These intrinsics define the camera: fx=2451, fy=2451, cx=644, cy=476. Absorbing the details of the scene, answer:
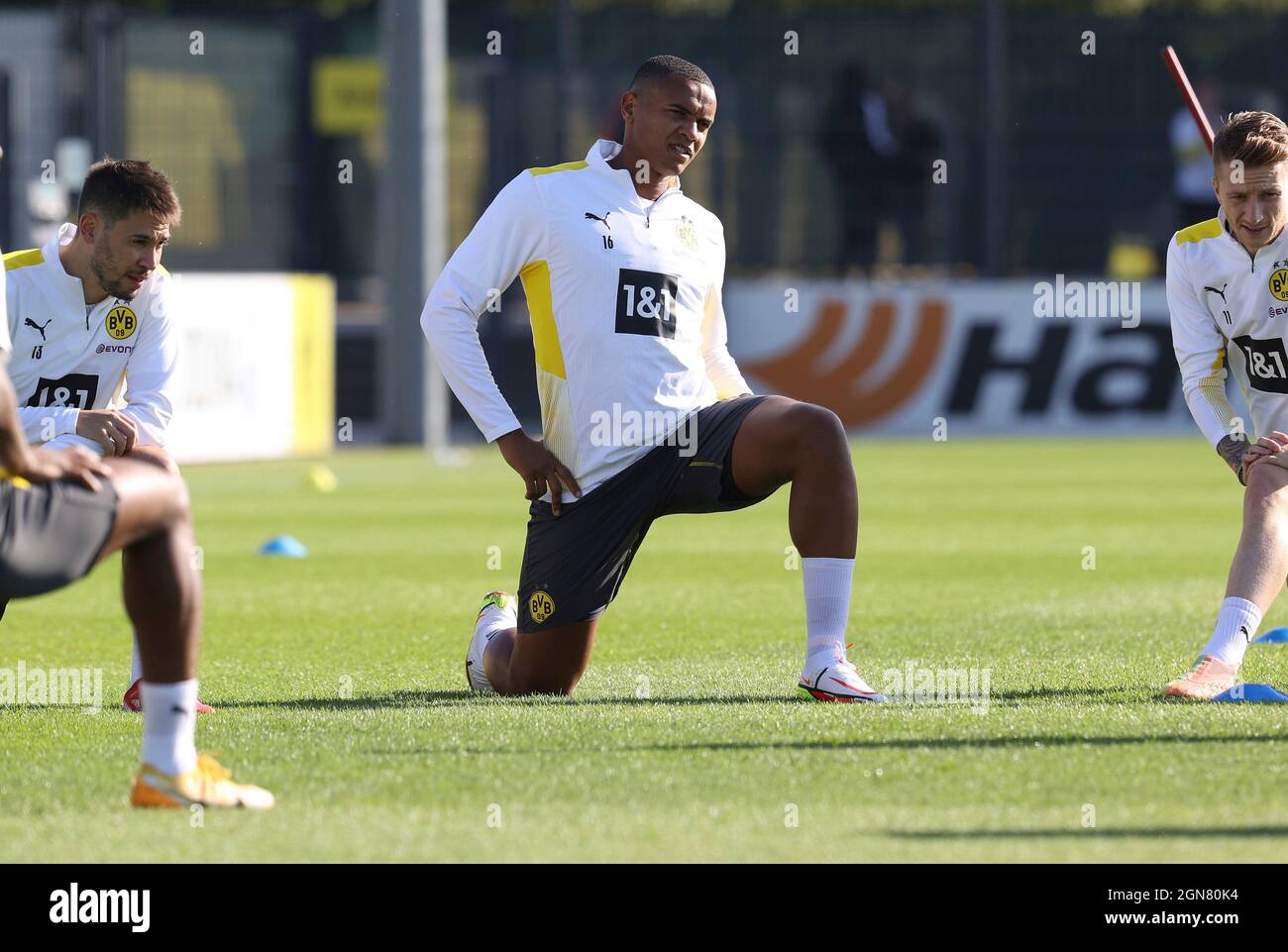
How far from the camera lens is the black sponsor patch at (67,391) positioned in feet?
25.0

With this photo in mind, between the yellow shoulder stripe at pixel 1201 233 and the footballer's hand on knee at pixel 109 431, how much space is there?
11.4 feet

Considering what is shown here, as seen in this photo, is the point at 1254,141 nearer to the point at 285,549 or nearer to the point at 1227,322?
the point at 1227,322

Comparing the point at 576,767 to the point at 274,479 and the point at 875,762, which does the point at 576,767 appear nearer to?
the point at 875,762

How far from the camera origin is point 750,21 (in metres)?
26.7

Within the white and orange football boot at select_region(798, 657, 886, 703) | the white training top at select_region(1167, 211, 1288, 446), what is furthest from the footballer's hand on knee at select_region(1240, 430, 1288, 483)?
the white and orange football boot at select_region(798, 657, 886, 703)

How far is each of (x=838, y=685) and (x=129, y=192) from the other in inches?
103

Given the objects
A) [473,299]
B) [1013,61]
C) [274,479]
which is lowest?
[274,479]

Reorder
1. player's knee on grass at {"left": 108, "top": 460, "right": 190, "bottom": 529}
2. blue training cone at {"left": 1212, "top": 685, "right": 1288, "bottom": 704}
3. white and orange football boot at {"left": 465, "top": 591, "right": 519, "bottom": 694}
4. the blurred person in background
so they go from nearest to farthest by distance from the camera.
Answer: player's knee on grass at {"left": 108, "top": 460, "right": 190, "bottom": 529}, blue training cone at {"left": 1212, "top": 685, "right": 1288, "bottom": 704}, white and orange football boot at {"left": 465, "top": 591, "right": 519, "bottom": 694}, the blurred person in background

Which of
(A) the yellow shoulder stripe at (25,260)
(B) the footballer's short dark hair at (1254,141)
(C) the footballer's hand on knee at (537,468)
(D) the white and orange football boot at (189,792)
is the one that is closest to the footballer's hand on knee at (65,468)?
(D) the white and orange football boot at (189,792)

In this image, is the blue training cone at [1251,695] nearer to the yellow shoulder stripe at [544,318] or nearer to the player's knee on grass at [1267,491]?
the player's knee on grass at [1267,491]

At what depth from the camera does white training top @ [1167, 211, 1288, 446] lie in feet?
26.0

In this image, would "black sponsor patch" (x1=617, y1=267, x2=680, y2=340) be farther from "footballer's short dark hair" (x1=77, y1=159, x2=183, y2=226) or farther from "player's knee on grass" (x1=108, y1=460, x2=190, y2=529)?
"player's knee on grass" (x1=108, y1=460, x2=190, y2=529)
